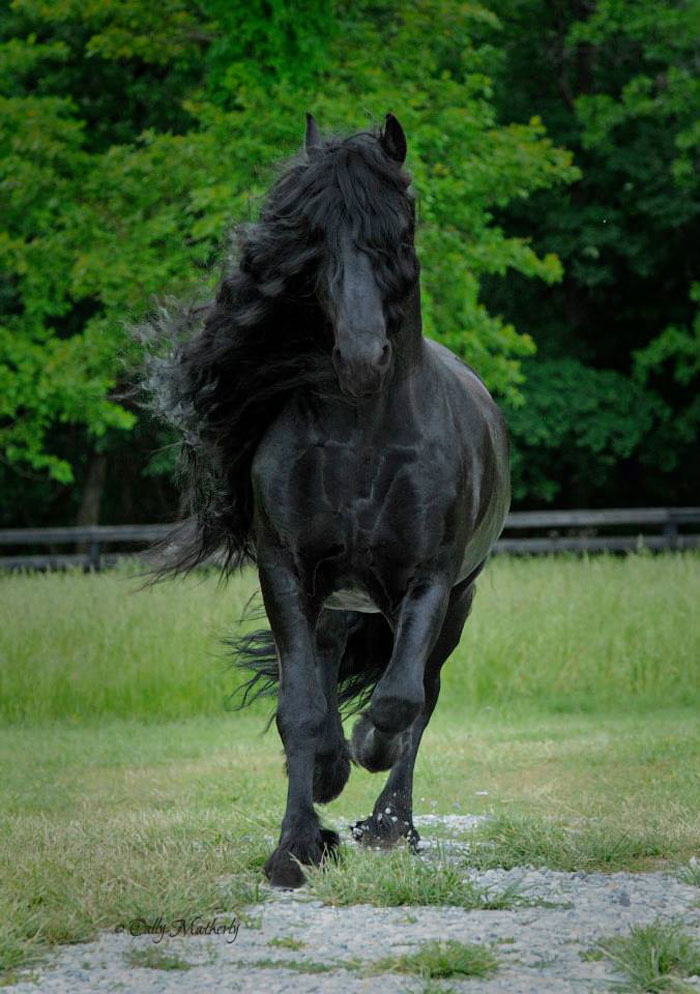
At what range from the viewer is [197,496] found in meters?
6.55

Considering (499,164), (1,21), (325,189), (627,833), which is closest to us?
(325,189)

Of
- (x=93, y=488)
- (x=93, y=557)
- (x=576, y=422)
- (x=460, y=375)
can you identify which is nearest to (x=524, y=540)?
(x=576, y=422)

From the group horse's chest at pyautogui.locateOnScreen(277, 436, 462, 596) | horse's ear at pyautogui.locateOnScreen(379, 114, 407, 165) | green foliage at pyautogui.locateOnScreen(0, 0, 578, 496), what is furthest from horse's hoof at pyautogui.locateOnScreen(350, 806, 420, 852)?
green foliage at pyautogui.locateOnScreen(0, 0, 578, 496)

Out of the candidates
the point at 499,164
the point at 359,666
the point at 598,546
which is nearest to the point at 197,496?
the point at 359,666

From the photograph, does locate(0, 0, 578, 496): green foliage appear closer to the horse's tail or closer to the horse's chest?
the horse's tail

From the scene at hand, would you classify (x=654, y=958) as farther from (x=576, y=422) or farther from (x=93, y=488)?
(x=93, y=488)

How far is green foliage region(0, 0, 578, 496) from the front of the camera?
49.9 ft

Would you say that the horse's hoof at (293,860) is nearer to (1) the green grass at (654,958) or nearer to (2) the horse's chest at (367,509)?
(2) the horse's chest at (367,509)

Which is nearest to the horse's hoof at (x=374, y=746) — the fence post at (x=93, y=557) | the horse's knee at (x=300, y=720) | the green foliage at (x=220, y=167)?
the horse's knee at (x=300, y=720)

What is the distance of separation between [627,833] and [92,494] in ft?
65.9

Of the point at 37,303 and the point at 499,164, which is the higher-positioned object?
the point at 499,164

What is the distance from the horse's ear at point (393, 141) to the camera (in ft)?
17.0

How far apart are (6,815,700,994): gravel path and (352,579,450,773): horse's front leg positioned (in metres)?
0.62

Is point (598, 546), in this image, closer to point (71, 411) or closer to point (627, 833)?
point (71, 411)
